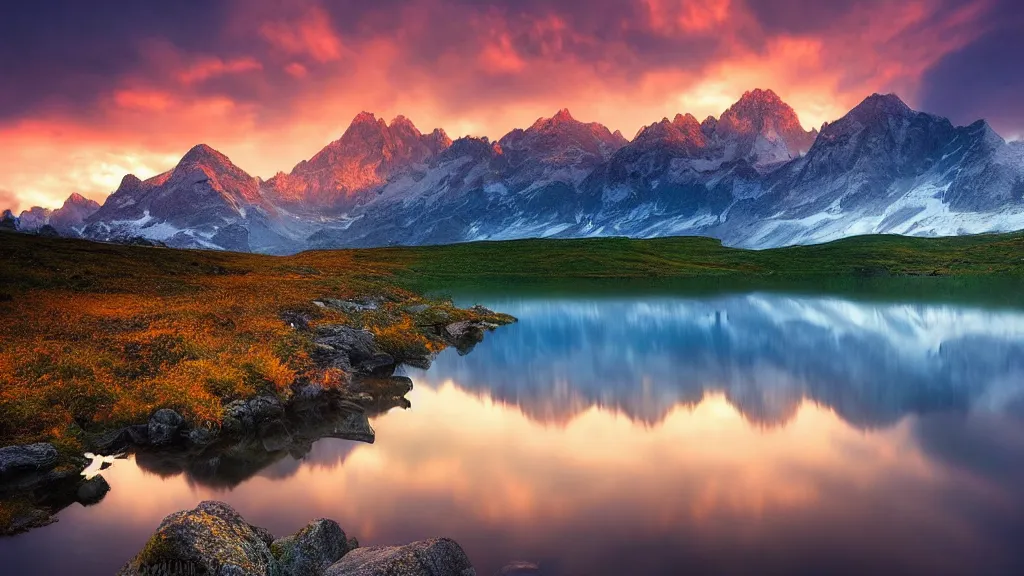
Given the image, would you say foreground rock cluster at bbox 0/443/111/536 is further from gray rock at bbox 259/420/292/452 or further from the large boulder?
the large boulder

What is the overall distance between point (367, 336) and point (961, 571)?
33.2m

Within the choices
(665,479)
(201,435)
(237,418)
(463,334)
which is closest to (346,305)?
(463,334)

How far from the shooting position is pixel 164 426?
22.8 meters

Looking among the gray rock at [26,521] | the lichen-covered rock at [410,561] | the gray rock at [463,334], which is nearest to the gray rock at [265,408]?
the gray rock at [26,521]

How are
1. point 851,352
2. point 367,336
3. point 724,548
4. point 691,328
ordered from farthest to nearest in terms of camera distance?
point 691,328 → point 851,352 → point 367,336 → point 724,548

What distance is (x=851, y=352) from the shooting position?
45875mm

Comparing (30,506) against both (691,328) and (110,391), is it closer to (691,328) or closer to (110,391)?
(110,391)

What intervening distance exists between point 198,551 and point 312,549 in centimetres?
281

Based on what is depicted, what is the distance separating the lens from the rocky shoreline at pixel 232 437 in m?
18.7

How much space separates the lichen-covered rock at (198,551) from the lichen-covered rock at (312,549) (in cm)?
72

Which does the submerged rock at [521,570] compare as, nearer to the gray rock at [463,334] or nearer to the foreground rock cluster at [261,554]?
the foreground rock cluster at [261,554]

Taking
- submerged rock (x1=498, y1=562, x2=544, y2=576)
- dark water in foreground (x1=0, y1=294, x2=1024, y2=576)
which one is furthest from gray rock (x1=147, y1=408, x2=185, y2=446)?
submerged rock (x1=498, y1=562, x2=544, y2=576)

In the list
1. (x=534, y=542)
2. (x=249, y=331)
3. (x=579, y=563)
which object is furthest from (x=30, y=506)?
(x=249, y=331)

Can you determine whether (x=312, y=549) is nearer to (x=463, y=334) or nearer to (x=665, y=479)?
(x=665, y=479)
